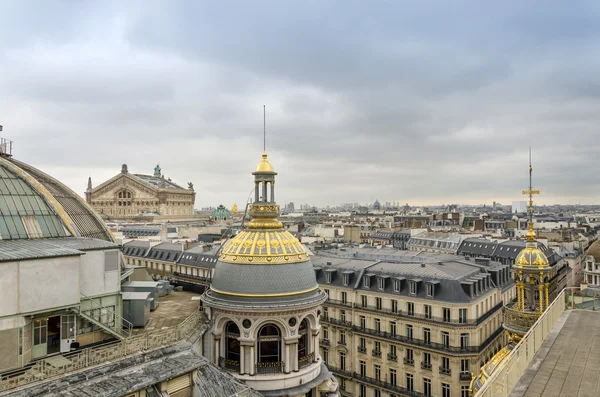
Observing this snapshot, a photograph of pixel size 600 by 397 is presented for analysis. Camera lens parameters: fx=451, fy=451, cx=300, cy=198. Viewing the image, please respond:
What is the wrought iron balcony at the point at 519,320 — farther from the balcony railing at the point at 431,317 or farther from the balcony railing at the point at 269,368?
the balcony railing at the point at 431,317

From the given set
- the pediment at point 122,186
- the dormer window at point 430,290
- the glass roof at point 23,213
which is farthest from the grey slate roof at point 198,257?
the pediment at point 122,186

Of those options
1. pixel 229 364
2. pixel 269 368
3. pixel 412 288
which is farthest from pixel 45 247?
pixel 412 288

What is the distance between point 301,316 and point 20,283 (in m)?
15.9

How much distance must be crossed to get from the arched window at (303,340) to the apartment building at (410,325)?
66.8 feet

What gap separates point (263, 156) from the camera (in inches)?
1340

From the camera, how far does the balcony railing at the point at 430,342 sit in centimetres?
4386

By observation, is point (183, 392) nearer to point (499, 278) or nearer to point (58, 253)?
point (58, 253)

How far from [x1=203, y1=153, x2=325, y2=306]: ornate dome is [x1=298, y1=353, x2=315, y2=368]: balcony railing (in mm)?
3817

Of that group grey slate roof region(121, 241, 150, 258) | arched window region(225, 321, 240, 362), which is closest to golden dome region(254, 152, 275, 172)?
arched window region(225, 321, 240, 362)

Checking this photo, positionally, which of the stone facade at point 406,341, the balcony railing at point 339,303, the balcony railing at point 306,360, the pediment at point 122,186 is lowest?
the stone facade at point 406,341

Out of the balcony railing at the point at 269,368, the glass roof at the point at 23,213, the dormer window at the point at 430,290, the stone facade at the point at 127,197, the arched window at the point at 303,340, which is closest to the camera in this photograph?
the glass roof at the point at 23,213

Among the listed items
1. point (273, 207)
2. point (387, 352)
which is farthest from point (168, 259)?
point (273, 207)

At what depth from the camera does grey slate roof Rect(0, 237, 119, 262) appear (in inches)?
731

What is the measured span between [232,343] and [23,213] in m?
14.3
